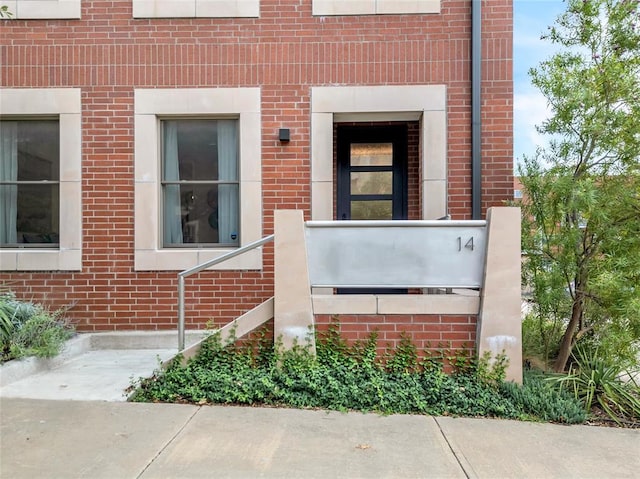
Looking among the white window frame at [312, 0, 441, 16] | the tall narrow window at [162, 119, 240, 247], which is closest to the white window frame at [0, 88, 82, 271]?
the tall narrow window at [162, 119, 240, 247]

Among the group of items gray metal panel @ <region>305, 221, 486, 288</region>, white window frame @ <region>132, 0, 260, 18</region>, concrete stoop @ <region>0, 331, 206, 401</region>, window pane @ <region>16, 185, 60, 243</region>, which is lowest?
concrete stoop @ <region>0, 331, 206, 401</region>

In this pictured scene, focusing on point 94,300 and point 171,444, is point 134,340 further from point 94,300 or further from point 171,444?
point 171,444

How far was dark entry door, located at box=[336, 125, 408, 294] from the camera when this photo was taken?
645 centimetres

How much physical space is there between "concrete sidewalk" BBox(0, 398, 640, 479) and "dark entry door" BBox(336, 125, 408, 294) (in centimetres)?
341

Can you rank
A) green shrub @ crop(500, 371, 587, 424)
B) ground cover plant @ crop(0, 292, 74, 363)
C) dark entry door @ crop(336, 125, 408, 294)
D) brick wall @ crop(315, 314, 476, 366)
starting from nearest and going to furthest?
green shrub @ crop(500, 371, 587, 424) → brick wall @ crop(315, 314, 476, 366) → ground cover plant @ crop(0, 292, 74, 363) → dark entry door @ crop(336, 125, 408, 294)

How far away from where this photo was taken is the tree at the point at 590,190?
400 cm

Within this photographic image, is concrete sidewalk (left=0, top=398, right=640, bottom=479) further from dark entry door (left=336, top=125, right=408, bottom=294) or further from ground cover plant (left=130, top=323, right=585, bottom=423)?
dark entry door (left=336, top=125, right=408, bottom=294)

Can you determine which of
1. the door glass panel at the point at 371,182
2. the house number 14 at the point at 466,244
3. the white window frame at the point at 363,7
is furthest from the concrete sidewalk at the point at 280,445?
the white window frame at the point at 363,7

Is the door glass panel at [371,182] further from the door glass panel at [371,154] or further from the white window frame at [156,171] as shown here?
the white window frame at [156,171]

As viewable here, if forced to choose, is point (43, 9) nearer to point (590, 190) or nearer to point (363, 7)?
point (363, 7)

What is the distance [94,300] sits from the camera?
18.9 ft

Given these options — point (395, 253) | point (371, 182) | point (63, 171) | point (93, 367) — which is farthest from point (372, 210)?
point (63, 171)

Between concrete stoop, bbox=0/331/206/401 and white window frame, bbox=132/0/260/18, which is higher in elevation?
white window frame, bbox=132/0/260/18

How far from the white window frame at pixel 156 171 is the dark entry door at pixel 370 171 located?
1.34 m
